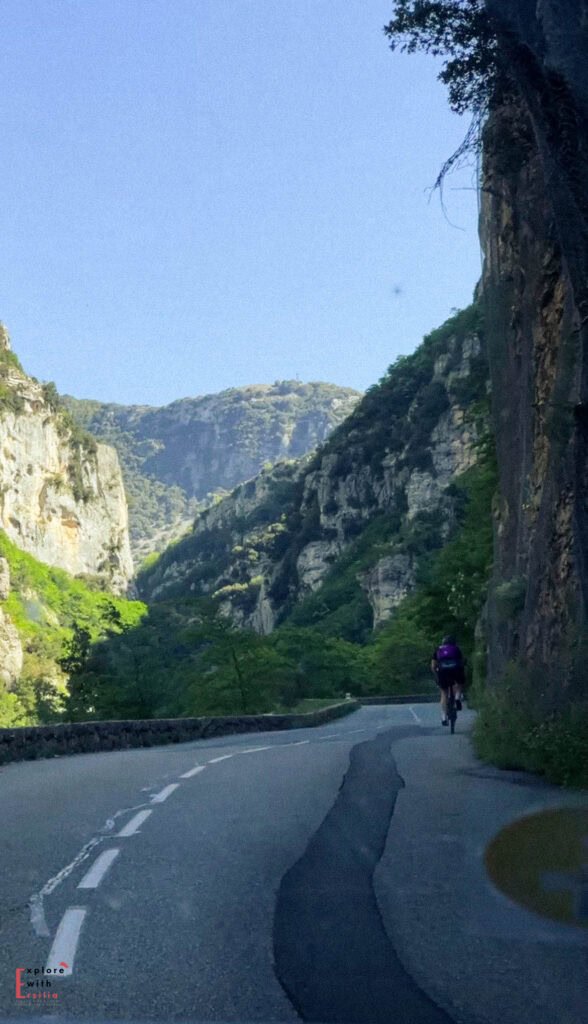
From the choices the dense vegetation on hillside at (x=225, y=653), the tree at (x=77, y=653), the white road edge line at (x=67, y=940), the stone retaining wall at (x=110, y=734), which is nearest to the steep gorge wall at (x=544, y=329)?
the white road edge line at (x=67, y=940)

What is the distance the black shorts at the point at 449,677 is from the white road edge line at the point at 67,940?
602 inches

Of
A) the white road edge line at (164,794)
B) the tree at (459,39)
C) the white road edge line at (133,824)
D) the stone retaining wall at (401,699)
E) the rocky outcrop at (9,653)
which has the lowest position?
the stone retaining wall at (401,699)

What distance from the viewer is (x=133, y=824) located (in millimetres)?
9570

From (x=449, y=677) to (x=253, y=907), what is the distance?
15.2m

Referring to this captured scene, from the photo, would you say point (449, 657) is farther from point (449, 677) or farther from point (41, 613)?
point (41, 613)

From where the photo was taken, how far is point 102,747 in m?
23.5

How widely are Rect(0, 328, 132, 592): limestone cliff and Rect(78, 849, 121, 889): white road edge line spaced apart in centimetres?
14741

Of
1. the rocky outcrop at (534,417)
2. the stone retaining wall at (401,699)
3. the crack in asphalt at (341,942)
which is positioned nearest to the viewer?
the crack in asphalt at (341,942)

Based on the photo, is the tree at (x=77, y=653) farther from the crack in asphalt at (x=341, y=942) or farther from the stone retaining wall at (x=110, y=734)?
the crack in asphalt at (x=341, y=942)

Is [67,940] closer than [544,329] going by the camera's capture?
Yes

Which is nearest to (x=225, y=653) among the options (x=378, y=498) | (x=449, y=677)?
(x=449, y=677)

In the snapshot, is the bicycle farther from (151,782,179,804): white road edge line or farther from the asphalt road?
(151,782,179,804): white road edge line

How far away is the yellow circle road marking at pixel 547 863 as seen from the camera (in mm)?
6297

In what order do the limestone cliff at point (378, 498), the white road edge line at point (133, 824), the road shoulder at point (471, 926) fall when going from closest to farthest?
the road shoulder at point (471, 926) < the white road edge line at point (133, 824) < the limestone cliff at point (378, 498)
